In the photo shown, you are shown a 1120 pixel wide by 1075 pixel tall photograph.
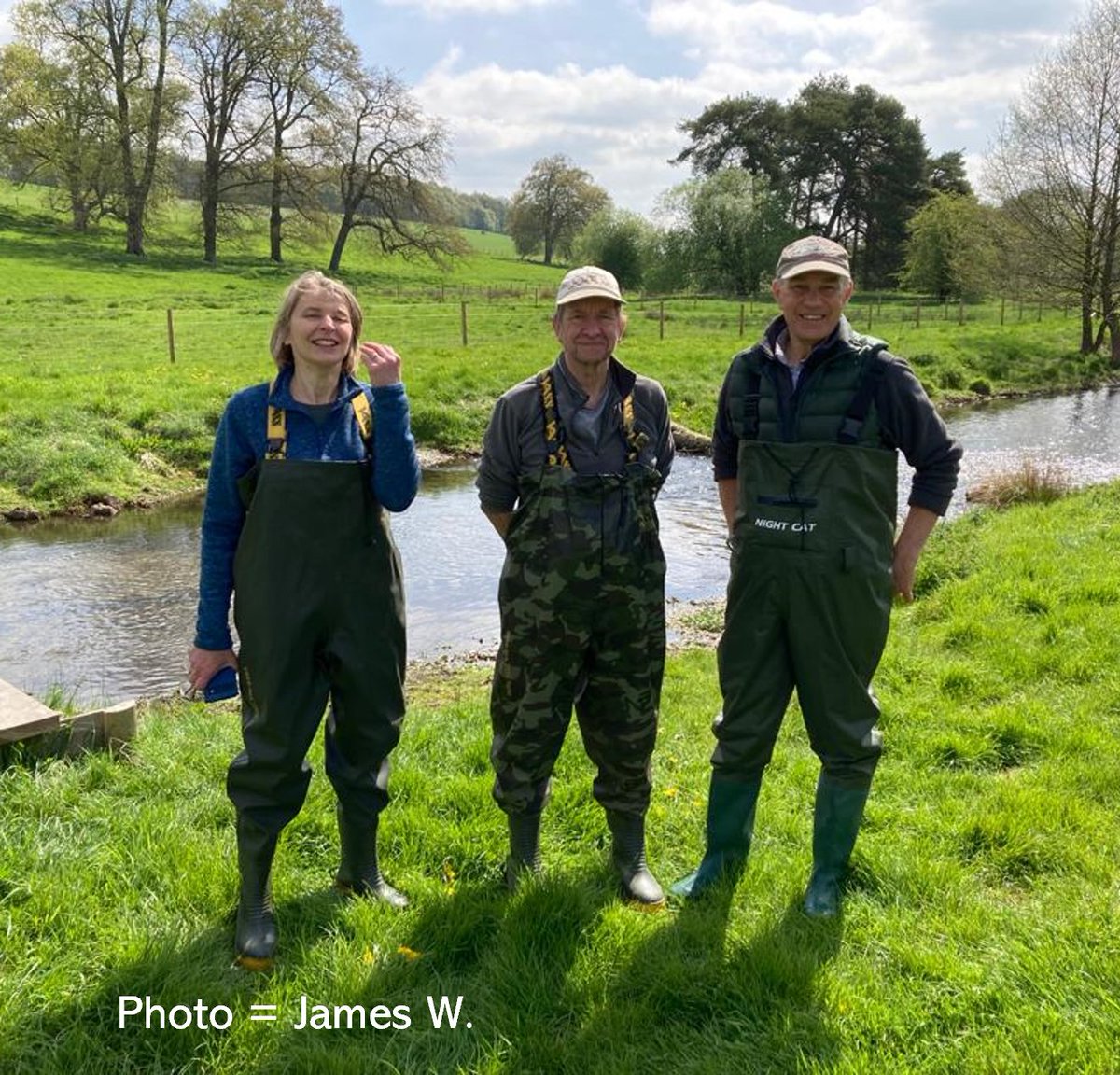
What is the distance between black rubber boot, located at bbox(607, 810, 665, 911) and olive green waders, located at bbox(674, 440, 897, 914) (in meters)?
0.15

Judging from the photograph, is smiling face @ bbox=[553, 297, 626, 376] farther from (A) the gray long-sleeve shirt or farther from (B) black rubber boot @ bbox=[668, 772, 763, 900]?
(B) black rubber boot @ bbox=[668, 772, 763, 900]

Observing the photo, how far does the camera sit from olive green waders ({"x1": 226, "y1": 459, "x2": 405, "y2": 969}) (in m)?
3.22

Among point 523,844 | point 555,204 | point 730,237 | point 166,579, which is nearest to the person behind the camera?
point 523,844

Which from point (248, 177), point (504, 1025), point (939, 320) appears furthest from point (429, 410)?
point (248, 177)

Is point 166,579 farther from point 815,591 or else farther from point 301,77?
point 301,77

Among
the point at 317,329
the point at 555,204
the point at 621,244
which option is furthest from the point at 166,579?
the point at 555,204

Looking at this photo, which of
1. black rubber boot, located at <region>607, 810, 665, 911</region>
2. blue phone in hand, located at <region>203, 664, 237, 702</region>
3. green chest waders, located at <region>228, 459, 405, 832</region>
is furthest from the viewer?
black rubber boot, located at <region>607, 810, 665, 911</region>

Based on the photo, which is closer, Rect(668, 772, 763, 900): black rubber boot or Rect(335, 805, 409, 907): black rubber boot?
Rect(335, 805, 409, 907): black rubber boot

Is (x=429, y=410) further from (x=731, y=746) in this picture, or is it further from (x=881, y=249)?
(x=881, y=249)

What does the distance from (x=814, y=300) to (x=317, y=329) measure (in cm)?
182

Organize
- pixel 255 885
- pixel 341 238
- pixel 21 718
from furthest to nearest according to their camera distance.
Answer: pixel 341 238
pixel 21 718
pixel 255 885

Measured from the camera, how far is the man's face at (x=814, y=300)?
3.44 metres

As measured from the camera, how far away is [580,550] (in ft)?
11.3

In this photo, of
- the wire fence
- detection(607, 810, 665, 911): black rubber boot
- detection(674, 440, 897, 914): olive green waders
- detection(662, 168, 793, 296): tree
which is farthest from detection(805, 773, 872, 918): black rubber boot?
detection(662, 168, 793, 296): tree
